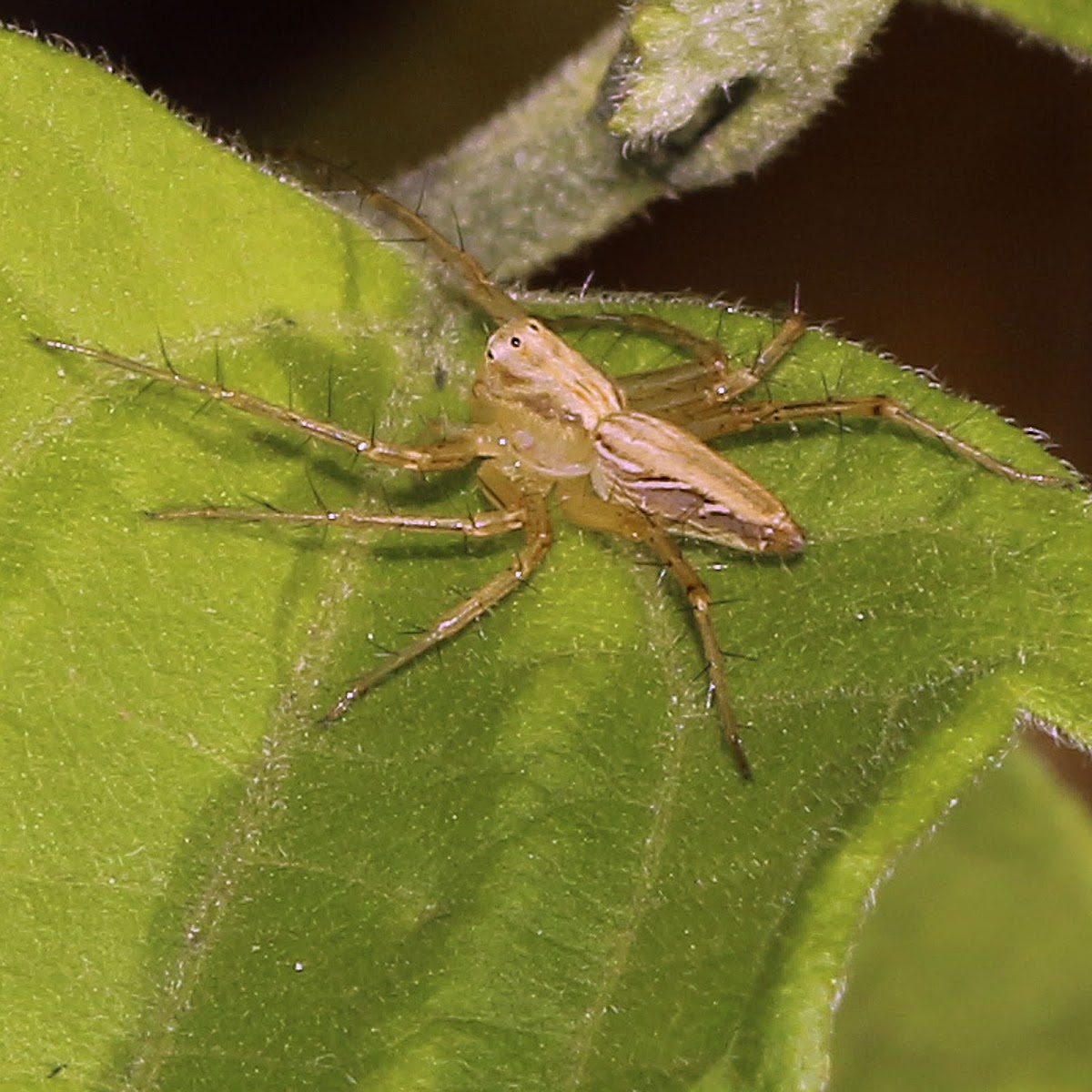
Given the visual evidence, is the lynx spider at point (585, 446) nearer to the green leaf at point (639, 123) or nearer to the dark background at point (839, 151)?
the green leaf at point (639, 123)

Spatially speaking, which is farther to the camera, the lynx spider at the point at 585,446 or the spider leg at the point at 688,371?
the spider leg at the point at 688,371

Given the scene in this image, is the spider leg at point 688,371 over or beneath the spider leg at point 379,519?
over

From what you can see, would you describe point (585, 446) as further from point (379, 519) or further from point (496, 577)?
point (379, 519)

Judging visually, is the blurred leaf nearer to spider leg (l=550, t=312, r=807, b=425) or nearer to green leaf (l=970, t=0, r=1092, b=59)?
spider leg (l=550, t=312, r=807, b=425)

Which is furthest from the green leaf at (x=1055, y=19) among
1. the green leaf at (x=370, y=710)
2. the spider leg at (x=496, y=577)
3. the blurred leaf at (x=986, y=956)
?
the blurred leaf at (x=986, y=956)

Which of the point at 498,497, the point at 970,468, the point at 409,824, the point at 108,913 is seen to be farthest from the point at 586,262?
the point at 108,913

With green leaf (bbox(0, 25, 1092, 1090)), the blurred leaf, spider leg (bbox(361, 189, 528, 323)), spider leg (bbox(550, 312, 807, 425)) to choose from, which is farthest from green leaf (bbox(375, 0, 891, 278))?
the blurred leaf
